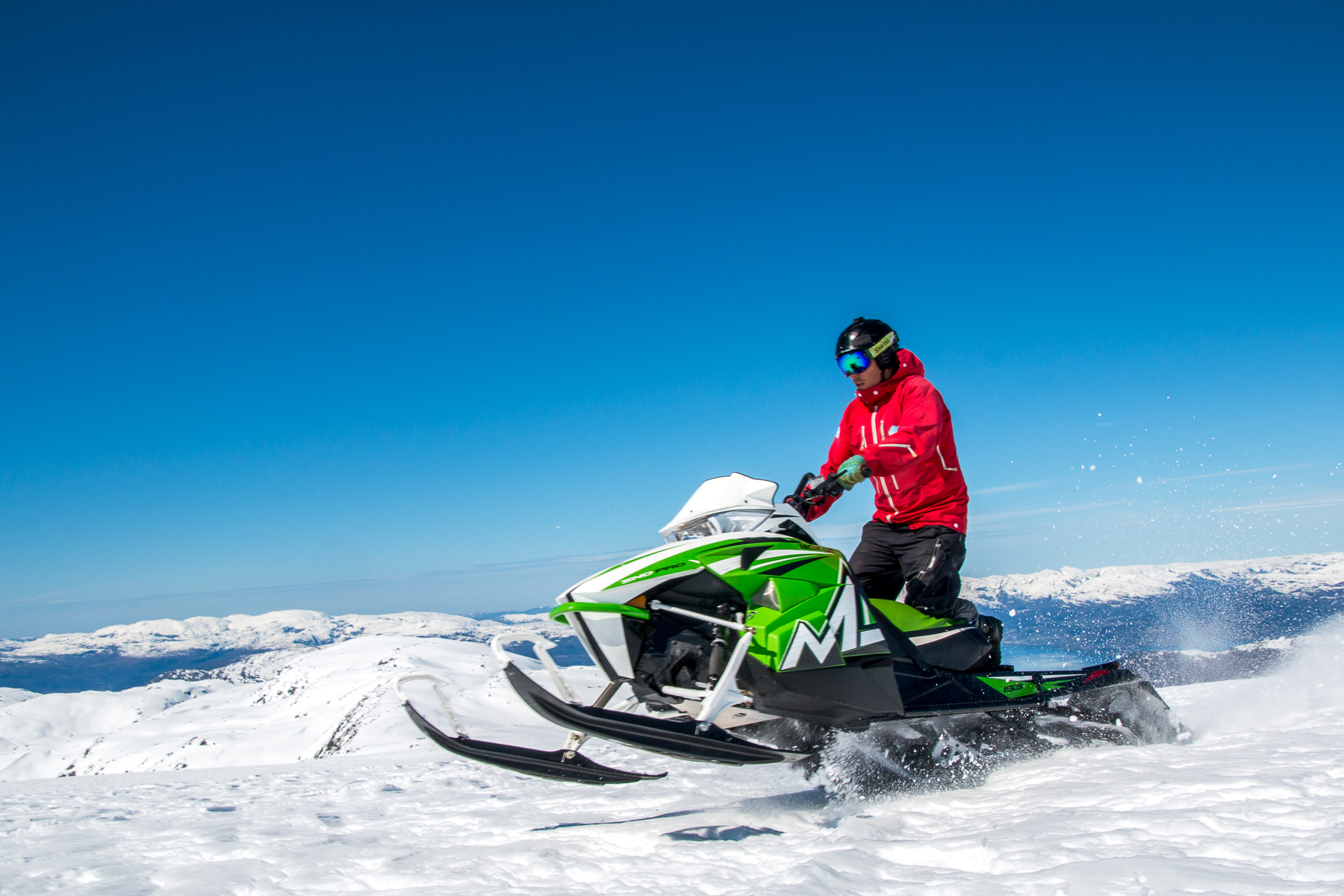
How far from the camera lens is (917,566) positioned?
170 inches

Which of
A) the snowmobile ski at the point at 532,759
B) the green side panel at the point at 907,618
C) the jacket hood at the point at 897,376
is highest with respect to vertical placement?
the jacket hood at the point at 897,376

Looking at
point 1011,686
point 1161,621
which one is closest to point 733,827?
point 1011,686

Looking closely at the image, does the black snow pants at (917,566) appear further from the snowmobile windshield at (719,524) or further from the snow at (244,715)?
the snow at (244,715)

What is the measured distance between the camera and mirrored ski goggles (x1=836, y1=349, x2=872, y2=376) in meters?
4.30

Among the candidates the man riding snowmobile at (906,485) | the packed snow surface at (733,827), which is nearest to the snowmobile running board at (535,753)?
the packed snow surface at (733,827)

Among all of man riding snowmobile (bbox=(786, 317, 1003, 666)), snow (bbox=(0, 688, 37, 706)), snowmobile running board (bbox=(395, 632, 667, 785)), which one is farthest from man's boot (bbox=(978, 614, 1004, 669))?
snow (bbox=(0, 688, 37, 706))

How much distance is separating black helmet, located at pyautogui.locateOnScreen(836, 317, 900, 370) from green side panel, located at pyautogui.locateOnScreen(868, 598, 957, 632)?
1.46 meters

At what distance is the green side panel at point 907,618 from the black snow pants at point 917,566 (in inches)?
2.3

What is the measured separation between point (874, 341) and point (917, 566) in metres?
1.42

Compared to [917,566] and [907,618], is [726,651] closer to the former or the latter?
[907,618]

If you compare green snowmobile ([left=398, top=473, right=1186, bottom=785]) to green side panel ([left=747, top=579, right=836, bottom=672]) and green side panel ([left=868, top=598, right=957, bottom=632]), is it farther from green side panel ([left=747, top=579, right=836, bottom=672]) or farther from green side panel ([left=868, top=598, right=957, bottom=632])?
green side panel ([left=868, top=598, right=957, bottom=632])

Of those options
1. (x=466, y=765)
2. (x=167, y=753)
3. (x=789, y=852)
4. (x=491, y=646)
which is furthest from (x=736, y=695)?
(x=167, y=753)

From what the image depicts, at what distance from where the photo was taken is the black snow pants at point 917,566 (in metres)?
4.21

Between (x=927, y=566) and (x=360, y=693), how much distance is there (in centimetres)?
6818
